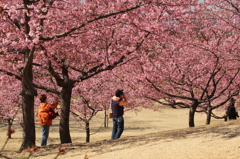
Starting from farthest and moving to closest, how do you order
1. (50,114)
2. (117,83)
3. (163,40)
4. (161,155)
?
(117,83), (163,40), (50,114), (161,155)

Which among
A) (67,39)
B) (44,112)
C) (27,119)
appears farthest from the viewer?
(67,39)

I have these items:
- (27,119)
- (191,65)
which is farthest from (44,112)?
(191,65)

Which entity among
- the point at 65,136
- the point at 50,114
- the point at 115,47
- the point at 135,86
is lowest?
the point at 65,136

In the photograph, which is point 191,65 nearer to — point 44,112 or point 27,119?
point 44,112

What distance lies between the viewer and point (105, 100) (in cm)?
1719

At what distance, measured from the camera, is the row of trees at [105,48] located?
8078 millimetres

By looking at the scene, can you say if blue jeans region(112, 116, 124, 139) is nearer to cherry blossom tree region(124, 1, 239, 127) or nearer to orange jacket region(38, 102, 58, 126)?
orange jacket region(38, 102, 58, 126)

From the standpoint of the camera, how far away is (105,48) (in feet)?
36.7

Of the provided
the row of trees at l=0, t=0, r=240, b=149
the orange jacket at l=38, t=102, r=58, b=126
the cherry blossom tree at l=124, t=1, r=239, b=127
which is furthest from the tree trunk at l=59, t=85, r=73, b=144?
the cherry blossom tree at l=124, t=1, r=239, b=127

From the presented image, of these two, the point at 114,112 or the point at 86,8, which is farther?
the point at 114,112

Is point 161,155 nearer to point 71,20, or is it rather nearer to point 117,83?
→ point 71,20

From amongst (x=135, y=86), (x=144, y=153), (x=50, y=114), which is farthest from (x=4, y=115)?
(x=144, y=153)

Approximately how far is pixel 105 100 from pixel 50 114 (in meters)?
7.76

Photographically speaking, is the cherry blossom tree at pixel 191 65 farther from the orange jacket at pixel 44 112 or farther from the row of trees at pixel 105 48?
the orange jacket at pixel 44 112
